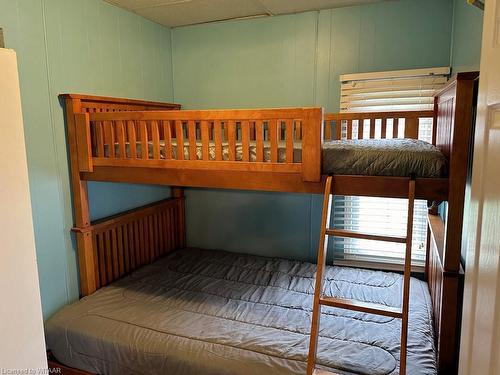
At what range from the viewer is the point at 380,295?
2475mm

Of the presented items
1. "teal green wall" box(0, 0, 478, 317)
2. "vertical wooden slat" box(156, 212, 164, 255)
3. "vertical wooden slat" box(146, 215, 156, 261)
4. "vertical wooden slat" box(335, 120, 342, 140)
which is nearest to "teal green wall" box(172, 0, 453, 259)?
"teal green wall" box(0, 0, 478, 317)

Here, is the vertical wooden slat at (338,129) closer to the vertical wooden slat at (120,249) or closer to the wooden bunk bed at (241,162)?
the wooden bunk bed at (241,162)

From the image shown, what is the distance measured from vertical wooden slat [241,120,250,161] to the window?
3.70ft

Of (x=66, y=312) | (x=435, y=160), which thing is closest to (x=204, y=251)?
(x=66, y=312)

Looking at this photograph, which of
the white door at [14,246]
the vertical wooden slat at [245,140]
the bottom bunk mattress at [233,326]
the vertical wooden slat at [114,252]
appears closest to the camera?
the white door at [14,246]

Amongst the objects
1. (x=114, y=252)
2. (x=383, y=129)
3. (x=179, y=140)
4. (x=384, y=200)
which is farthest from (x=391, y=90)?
(x=114, y=252)

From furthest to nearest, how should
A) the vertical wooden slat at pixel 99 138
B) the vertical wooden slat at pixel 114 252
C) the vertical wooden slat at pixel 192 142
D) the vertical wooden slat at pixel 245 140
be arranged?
the vertical wooden slat at pixel 114 252 → the vertical wooden slat at pixel 99 138 → the vertical wooden slat at pixel 192 142 → the vertical wooden slat at pixel 245 140

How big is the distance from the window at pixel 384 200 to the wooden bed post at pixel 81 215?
1.92 m

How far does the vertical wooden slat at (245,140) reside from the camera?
1923 mm

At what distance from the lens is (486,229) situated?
0.76 metres

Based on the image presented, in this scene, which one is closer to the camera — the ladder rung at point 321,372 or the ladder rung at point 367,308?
the ladder rung at point 367,308

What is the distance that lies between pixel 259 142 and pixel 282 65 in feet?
4.73

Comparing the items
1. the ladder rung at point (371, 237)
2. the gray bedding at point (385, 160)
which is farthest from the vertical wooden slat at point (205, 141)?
the ladder rung at point (371, 237)

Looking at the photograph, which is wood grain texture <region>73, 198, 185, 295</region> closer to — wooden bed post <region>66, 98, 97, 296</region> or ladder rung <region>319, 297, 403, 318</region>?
wooden bed post <region>66, 98, 97, 296</region>
